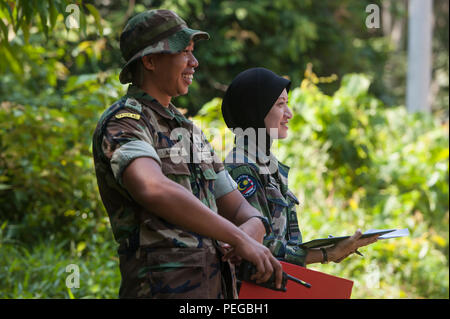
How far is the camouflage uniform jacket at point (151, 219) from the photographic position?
182 centimetres

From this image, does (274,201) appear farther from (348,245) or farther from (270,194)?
(348,245)

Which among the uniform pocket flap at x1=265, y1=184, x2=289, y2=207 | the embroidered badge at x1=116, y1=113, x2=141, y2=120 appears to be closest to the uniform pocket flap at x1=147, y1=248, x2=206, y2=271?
the embroidered badge at x1=116, y1=113, x2=141, y2=120

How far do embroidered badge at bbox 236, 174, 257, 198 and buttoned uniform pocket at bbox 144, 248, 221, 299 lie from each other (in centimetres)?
62

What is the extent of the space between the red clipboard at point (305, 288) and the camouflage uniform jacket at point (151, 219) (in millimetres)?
97

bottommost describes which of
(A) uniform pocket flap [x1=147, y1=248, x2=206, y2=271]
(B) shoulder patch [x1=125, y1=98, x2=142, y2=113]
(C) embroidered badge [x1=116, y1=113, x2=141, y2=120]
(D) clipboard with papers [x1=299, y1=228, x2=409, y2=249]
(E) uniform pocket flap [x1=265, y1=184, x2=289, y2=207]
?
(D) clipboard with papers [x1=299, y1=228, x2=409, y2=249]

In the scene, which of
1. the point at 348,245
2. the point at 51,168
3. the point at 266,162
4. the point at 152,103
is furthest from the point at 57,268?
the point at 152,103

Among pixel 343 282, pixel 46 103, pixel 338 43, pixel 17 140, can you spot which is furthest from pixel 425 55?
pixel 343 282

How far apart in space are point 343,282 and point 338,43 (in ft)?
31.6

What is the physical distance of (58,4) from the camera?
3461mm

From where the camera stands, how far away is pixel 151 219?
1837 mm

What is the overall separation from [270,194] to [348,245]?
37 centimetres

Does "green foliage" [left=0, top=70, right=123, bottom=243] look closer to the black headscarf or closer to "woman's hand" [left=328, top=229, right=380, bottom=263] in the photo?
the black headscarf

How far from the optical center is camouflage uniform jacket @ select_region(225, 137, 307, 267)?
7.99 ft
